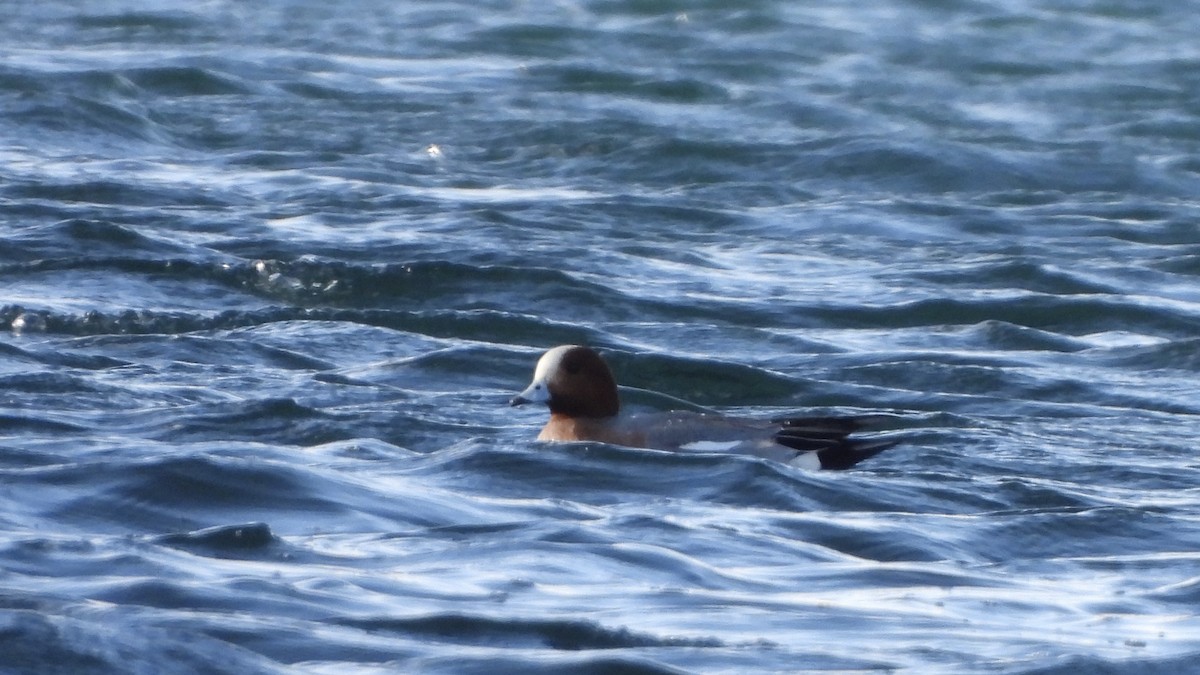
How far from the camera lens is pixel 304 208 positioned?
13930 mm

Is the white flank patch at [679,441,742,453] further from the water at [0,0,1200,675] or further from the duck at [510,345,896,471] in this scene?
the water at [0,0,1200,675]

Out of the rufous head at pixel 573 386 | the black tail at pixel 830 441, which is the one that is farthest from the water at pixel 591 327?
the rufous head at pixel 573 386

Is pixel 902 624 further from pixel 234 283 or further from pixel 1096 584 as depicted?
pixel 234 283

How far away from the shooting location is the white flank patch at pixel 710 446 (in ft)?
27.0

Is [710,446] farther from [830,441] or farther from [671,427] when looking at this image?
[830,441]

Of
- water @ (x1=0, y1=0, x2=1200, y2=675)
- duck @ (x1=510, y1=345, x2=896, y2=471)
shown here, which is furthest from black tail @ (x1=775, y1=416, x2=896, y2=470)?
water @ (x1=0, y1=0, x2=1200, y2=675)

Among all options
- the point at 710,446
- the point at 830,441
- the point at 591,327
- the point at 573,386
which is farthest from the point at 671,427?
the point at 591,327

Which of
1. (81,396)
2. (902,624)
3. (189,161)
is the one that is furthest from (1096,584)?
(189,161)

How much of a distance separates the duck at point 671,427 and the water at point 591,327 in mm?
216

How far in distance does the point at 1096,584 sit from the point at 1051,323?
6030 millimetres

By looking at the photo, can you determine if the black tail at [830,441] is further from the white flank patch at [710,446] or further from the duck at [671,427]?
the white flank patch at [710,446]

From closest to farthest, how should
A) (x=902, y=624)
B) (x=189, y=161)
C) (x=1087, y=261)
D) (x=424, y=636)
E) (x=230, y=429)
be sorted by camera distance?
1. (x=424, y=636)
2. (x=902, y=624)
3. (x=230, y=429)
4. (x=1087, y=261)
5. (x=189, y=161)

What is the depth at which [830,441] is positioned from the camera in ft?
27.5

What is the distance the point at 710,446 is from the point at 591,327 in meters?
3.17
